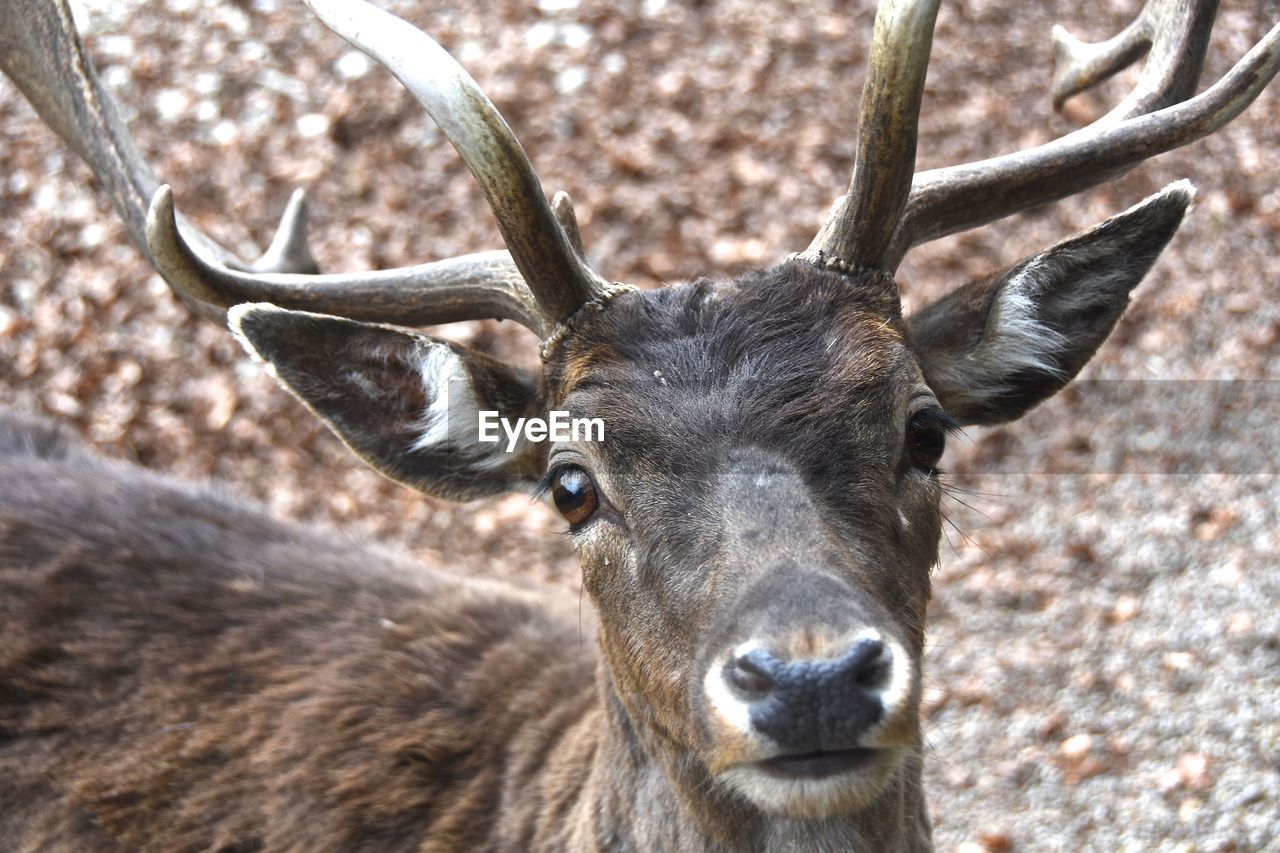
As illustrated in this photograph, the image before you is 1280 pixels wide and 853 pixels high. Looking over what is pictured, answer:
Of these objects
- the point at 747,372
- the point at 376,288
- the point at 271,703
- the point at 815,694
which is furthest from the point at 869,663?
the point at 271,703

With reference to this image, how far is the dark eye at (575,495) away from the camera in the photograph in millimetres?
3531

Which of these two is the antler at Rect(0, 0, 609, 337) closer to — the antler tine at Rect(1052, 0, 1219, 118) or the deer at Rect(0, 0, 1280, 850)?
the deer at Rect(0, 0, 1280, 850)

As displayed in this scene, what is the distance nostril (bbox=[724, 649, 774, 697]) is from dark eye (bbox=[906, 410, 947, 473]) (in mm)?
934

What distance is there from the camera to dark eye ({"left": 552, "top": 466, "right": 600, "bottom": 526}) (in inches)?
139

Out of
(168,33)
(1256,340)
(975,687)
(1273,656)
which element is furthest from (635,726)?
(168,33)

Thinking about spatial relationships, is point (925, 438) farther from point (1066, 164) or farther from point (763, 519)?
point (1066, 164)

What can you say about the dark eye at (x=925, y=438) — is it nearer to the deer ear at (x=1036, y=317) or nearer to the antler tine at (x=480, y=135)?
the deer ear at (x=1036, y=317)

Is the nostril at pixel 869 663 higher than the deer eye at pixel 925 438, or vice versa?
the deer eye at pixel 925 438

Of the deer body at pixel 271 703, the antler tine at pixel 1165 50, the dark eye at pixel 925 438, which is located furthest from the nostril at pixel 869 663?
the antler tine at pixel 1165 50

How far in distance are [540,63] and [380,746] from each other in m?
6.47

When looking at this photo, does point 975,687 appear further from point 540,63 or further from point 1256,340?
point 540,63

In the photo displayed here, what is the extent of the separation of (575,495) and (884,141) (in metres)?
1.27

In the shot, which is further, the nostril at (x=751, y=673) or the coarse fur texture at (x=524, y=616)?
the coarse fur texture at (x=524, y=616)

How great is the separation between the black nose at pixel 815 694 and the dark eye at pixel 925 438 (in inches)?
33.9
